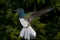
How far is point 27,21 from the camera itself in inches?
74.6

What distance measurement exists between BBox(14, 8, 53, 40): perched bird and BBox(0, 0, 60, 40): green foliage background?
0.04 metres

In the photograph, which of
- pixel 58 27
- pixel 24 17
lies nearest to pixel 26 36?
pixel 24 17

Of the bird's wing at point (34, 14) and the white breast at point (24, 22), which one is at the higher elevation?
the bird's wing at point (34, 14)

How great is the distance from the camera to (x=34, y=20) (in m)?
1.91

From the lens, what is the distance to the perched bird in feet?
6.10

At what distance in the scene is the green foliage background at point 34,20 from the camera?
6.12 feet

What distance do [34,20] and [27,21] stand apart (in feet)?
0.21

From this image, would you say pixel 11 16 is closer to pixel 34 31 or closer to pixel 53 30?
pixel 34 31

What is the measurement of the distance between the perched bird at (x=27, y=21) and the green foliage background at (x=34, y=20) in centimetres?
4

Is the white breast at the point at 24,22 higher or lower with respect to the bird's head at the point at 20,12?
lower

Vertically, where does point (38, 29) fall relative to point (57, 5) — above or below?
below

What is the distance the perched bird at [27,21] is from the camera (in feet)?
6.10

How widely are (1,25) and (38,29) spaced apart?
323mm

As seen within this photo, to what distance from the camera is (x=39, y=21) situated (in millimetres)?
1948
